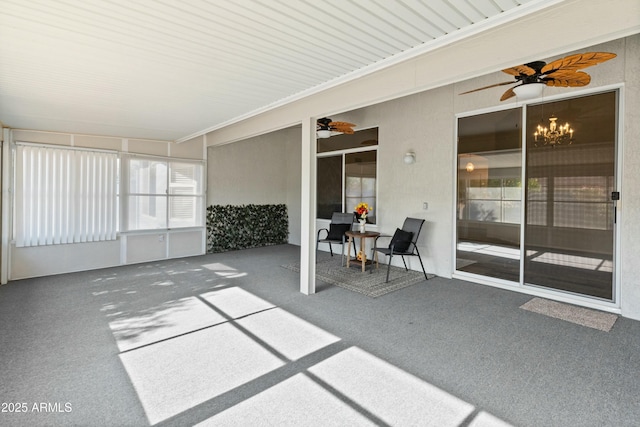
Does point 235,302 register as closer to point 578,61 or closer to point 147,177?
point 147,177

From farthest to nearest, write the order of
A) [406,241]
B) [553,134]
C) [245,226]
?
1. [245,226]
2. [406,241]
3. [553,134]

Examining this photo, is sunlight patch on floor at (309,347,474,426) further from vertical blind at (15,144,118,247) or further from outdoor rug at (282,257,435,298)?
vertical blind at (15,144,118,247)

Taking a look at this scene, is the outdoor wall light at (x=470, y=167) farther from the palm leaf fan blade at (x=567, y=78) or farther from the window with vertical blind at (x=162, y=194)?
the window with vertical blind at (x=162, y=194)

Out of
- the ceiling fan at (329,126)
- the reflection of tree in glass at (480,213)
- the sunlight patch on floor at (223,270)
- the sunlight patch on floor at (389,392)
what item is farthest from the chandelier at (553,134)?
the sunlight patch on floor at (223,270)

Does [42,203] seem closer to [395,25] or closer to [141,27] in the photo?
[141,27]

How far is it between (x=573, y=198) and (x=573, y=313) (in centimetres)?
144

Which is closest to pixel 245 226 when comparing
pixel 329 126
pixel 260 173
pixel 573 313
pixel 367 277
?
pixel 260 173

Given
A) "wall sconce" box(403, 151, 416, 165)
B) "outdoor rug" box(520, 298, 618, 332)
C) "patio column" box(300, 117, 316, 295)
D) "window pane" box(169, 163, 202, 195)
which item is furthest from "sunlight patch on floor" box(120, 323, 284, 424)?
"window pane" box(169, 163, 202, 195)

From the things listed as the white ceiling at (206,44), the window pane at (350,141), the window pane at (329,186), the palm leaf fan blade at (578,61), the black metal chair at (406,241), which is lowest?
the black metal chair at (406,241)

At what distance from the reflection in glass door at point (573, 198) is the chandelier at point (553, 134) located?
0.01m

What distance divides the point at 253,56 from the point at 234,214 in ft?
18.7

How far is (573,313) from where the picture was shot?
12.3 ft

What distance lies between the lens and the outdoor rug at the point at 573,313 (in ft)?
11.4

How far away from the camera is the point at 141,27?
7.11 ft
